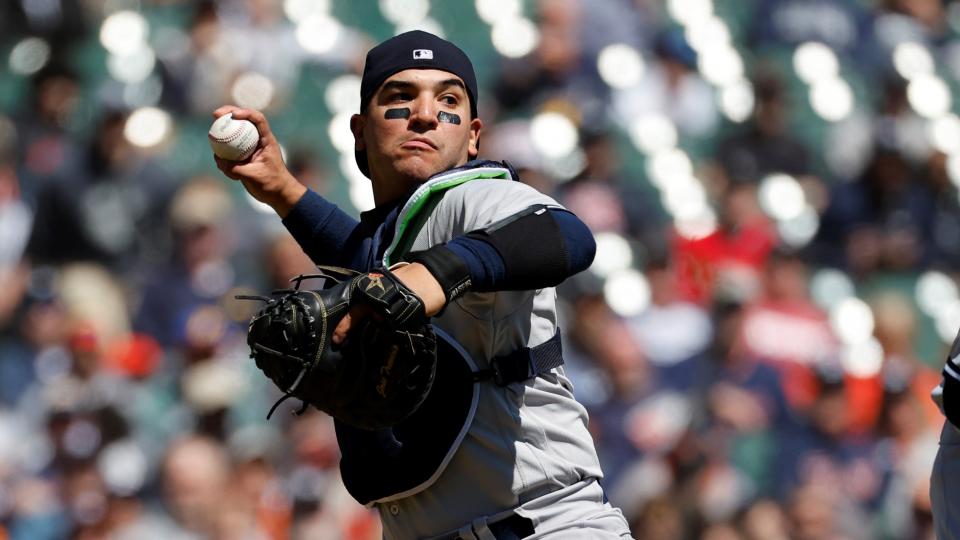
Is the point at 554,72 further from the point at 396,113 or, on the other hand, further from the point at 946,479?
the point at 946,479

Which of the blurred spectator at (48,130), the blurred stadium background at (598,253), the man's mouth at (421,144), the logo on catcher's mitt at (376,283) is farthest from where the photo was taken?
the blurred spectator at (48,130)

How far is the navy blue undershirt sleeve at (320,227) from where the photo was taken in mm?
3238

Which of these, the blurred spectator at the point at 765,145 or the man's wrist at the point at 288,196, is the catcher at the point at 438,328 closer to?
the man's wrist at the point at 288,196

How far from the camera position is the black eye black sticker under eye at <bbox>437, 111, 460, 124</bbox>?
3.00 m

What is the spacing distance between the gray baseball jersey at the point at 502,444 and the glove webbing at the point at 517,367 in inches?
0.6

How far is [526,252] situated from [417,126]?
2.40 feet

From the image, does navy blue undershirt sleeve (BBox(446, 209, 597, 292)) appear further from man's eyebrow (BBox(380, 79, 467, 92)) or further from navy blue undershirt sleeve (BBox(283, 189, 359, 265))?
navy blue undershirt sleeve (BBox(283, 189, 359, 265))

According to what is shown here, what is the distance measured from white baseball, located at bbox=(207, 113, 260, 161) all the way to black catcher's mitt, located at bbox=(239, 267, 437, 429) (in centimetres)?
84

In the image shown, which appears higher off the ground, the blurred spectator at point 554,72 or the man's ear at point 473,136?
the blurred spectator at point 554,72

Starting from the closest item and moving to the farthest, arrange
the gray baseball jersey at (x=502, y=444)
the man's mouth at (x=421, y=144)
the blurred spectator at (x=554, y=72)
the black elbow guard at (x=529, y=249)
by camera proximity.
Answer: the black elbow guard at (x=529, y=249) < the gray baseball jersey at (x=502, y=444) < the man's mouth at (x=421, y=144) < the blurred spectator at (x=554, y=72)

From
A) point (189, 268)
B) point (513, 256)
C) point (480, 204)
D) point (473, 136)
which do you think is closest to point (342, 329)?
point (513, 256)

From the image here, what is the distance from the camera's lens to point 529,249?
2357 millimetres

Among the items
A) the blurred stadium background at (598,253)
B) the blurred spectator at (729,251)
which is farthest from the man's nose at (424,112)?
the blurred spectator at (729,251)

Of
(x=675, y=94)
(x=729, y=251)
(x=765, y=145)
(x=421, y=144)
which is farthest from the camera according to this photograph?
(x=765, y=145)
